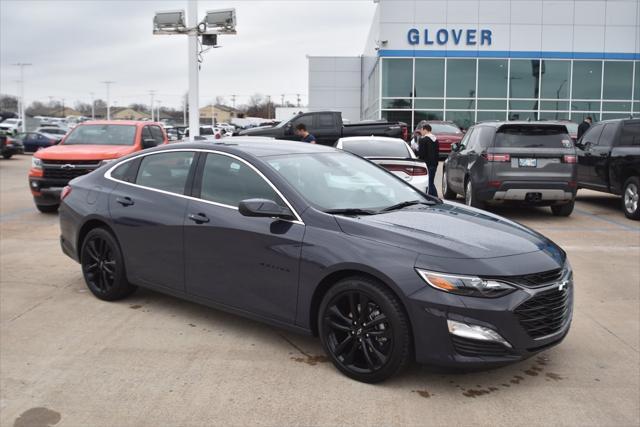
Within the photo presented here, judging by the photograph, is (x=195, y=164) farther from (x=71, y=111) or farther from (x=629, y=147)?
(x=71, y=111)

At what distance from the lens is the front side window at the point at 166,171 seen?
5.43 m

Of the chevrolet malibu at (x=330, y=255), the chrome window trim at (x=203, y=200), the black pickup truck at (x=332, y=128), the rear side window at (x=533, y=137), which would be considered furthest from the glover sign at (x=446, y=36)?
the chrome window trim at (x=203, y=200)

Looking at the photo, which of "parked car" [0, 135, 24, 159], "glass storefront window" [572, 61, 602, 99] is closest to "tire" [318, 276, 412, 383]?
"parked car" [0, 135, 24, 159]

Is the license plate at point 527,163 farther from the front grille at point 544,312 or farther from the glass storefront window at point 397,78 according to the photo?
the glass storefront window at point 397,78

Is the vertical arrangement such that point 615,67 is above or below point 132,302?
above

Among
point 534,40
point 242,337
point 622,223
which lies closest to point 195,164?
point 242,337

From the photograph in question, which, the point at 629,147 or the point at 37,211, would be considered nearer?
the point at 629,147

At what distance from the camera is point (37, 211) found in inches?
500

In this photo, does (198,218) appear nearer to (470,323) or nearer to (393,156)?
(470,323)

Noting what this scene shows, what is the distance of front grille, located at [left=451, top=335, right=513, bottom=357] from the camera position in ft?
12.6

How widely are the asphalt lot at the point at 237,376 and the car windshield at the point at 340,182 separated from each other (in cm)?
111

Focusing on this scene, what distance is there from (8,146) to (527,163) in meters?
26.9

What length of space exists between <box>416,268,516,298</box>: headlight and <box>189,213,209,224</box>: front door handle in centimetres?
194

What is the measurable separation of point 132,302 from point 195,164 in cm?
156
